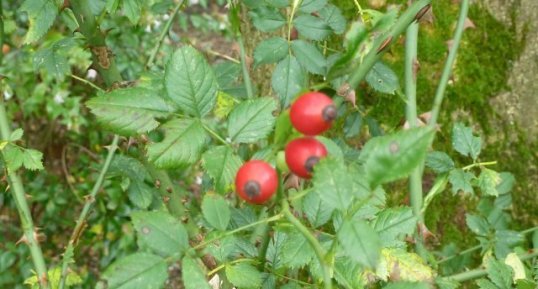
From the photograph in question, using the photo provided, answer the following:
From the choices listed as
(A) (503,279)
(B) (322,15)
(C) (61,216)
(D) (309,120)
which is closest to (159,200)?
(B) (322,15)

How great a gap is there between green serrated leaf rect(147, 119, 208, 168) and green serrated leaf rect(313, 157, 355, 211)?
24 centimetres

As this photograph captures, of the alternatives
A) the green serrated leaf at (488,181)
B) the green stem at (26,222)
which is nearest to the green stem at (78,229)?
the green stem at (26,222)

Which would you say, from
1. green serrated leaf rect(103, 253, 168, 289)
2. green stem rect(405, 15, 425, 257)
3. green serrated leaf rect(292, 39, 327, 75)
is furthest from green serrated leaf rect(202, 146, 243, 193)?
green stem rect(405, 15, 425, 257)

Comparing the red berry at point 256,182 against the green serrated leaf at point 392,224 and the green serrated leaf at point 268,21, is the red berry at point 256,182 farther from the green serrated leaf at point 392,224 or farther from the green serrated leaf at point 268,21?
the green serrated leaf at point 268,21

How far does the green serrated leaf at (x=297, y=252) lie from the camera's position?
898mm

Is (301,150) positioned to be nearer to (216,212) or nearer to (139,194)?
(216,212)

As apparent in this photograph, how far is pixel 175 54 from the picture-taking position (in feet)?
2.89

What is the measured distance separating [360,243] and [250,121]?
286 mm

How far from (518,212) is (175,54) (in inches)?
46.4

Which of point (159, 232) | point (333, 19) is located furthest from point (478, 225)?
point (159, 232)

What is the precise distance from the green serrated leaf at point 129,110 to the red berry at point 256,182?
0.71 ft

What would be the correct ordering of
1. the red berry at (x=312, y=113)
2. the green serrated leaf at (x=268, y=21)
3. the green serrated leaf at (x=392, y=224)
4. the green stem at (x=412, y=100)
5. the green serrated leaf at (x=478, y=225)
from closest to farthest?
1. the red berry at (x=312, y=113)
2. the green serrated leaf at (x=392, y=224)
3. the green serrated leaf at (x=268, y=21)
4. the green stem at (x=412, y=100)
5. the green serrated leaf at (x=478, y=225)

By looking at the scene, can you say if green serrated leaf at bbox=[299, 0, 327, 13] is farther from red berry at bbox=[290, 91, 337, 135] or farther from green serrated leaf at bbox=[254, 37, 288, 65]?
red berry at bbox=[290, 91, 337, 135]

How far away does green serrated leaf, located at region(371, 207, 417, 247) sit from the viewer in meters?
0.99
